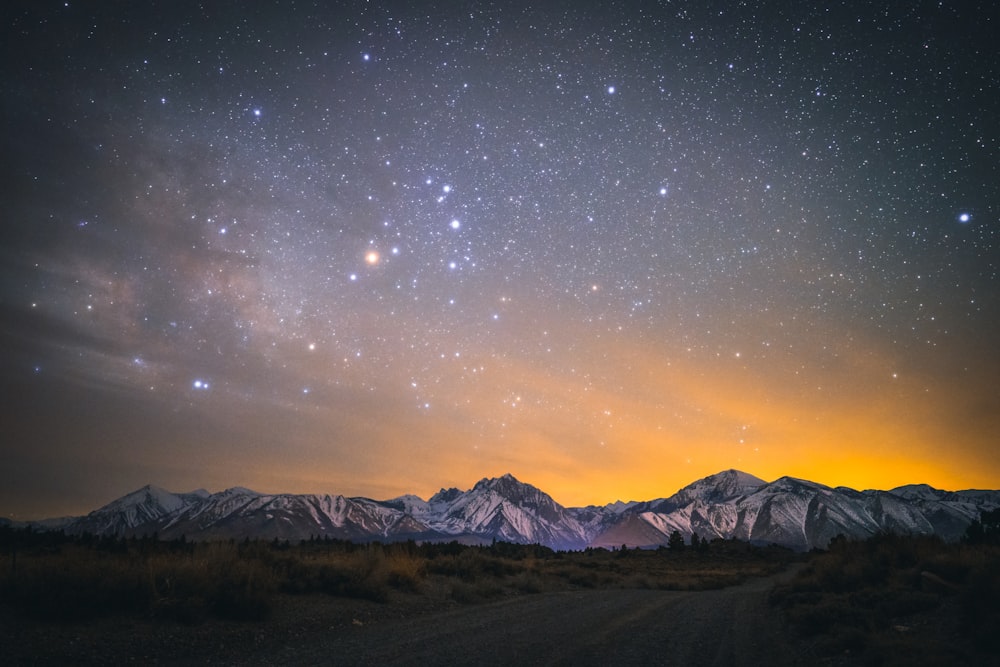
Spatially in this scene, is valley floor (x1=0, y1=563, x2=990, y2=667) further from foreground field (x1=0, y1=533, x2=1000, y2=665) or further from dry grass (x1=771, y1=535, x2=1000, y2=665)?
dry grass (x1=771, y1=535, x2=1000, y2=665)

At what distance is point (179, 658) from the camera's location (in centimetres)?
827

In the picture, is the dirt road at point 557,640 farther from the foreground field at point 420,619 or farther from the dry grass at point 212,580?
the dry grass at point 212,580

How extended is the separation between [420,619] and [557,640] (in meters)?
4.32

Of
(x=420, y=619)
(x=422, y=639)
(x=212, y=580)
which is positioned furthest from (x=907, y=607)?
(x=212, y=580)

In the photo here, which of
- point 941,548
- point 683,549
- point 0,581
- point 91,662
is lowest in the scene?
point 683,549

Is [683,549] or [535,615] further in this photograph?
[683,549]

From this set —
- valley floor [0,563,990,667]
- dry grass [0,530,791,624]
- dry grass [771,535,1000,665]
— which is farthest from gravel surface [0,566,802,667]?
dry grass [771,535,1000,665]

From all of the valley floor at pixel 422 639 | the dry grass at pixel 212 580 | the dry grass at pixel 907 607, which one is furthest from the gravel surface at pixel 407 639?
the dry grass at pixel 907 607

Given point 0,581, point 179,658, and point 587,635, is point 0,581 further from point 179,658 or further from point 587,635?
point 587,635

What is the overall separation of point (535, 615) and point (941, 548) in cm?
1145

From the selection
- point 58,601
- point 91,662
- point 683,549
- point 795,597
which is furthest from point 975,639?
point 683,549

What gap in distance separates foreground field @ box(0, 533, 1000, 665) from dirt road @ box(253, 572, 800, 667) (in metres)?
0.05

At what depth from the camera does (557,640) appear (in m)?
9.91

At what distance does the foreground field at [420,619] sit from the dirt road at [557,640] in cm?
5
